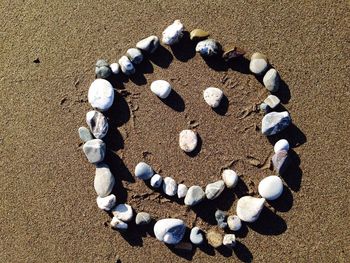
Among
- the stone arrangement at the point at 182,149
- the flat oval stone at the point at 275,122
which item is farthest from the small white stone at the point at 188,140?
the flat oval stone at the point at 275,122

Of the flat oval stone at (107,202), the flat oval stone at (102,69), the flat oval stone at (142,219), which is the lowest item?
the flat oval stone at (142,219)

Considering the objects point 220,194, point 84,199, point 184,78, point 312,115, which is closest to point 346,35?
point 312,115

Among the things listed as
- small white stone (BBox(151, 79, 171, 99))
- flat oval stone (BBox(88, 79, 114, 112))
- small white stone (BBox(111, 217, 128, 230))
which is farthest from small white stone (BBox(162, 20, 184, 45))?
small white stone (BBox(111, 217, 128, 230))

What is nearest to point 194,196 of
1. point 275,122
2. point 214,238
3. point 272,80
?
point 214,238

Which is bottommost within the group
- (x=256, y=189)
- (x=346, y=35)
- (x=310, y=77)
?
(x=256, y=189)

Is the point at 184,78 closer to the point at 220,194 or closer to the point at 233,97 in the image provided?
the point at 233,97

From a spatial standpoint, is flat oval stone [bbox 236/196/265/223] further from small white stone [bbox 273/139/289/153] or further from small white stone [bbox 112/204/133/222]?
small white stone [bbox 112/204/133/222]

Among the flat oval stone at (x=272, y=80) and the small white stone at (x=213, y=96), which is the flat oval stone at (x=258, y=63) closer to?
the flat oval stone at (x=272, y=80)
